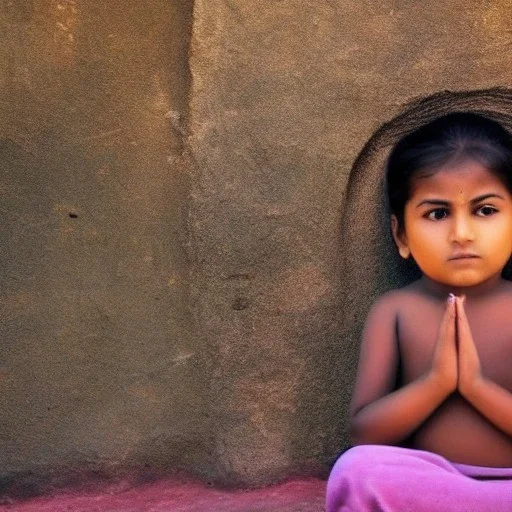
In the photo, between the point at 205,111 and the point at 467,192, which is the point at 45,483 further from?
the point at 467,192

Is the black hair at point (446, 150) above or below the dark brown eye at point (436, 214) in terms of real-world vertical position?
above

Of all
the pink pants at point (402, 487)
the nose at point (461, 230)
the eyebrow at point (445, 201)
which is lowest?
the pink pants at point (402, 487)

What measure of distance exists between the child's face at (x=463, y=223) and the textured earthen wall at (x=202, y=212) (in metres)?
0.25

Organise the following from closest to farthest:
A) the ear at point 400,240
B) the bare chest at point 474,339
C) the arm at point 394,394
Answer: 1. the arm at point 394,394
2. the bare chest at point 474,339
3. the ear at point 400,240

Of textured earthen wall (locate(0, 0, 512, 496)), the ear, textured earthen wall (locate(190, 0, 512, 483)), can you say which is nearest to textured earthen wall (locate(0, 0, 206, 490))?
textured earthen wall (locate(0, 0, 512, 496))

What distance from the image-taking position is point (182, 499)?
2311mm

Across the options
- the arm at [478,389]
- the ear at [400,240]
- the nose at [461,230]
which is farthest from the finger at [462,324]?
the ear at [400,240]

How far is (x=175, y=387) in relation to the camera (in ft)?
7.80

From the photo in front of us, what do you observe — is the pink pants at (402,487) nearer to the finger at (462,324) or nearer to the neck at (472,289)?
the finger at (462,324)

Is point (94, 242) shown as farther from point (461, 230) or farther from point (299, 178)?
point (461, 230)

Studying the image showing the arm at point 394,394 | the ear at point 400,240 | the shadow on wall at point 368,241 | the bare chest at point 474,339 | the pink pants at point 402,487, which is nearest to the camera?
the pink pants at point 402,487

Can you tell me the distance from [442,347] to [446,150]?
390 mm

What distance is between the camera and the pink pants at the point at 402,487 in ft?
6.12

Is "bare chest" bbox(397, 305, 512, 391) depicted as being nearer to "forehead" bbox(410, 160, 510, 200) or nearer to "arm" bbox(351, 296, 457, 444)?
"arm" bbox(351, 296, 457, 444)
